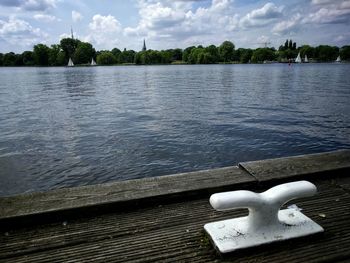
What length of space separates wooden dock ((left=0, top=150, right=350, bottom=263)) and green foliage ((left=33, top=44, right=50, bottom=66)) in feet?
558

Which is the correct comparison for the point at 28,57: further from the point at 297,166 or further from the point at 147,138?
the point at 297,166

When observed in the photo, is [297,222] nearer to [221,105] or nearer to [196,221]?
[196,221]

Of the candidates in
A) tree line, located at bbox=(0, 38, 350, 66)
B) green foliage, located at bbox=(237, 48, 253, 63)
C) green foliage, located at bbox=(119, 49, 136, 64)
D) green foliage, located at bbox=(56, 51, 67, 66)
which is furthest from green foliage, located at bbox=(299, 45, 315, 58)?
green foliage, located at bbox=(56, 51, 67, 66)

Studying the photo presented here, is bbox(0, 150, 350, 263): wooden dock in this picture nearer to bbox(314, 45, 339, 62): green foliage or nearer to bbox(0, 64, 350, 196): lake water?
bbox(0, 64, 350, 196): lake water

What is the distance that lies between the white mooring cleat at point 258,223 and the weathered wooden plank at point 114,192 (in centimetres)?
77

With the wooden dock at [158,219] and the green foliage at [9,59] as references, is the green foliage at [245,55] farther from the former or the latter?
the wooden dock at [158,219]

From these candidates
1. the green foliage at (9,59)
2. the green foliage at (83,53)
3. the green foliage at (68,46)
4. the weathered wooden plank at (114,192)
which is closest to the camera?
the weathered wooden plank at (114,192)

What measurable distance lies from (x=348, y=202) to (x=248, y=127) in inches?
440

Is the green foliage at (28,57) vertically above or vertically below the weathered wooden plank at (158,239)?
above

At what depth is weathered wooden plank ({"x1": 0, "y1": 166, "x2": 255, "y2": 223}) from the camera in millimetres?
3012

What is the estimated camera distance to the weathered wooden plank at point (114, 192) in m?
3.01

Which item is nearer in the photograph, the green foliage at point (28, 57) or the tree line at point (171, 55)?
the tree line at point (171, 55)

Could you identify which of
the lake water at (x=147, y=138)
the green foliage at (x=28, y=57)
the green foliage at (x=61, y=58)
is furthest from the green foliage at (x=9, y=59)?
the lake water at (x=147, y=138)

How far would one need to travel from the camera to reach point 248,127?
14211 millimetres
